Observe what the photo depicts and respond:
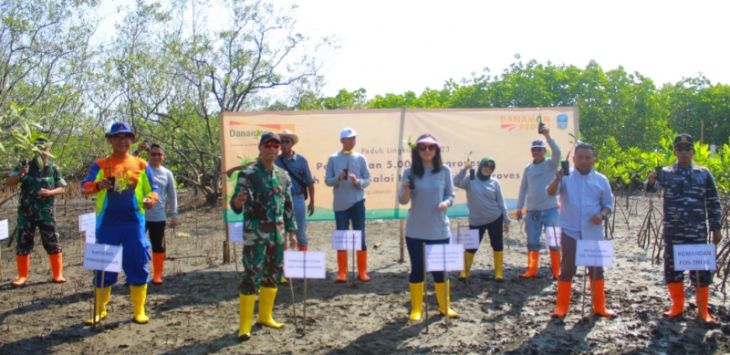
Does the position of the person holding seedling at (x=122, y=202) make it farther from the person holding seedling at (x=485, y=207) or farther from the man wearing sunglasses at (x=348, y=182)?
the person holding seedling at (x=485, y=207)

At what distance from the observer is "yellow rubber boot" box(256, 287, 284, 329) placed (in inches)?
198

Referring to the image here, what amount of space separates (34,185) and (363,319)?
13.4ft

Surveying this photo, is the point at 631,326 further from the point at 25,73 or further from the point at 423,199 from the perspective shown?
the point at 25,73

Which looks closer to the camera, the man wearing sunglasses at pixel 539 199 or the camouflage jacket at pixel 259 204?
the camouflage jacket at pixel 259 204

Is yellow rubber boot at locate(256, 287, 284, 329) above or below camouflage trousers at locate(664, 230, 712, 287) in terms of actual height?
below

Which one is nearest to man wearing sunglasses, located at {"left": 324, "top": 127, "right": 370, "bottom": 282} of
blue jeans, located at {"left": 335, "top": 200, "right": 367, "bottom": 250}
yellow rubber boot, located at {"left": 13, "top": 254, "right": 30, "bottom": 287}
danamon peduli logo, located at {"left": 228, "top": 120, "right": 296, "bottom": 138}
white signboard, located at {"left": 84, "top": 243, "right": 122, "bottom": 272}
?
blue jeans, located at {"left": 335, "top": 200, "right": 367, "bottom": 250}

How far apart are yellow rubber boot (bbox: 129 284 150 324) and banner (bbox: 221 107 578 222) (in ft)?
8.31

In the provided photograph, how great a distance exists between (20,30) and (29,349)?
9151 millimetres

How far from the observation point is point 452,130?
795 centimetres

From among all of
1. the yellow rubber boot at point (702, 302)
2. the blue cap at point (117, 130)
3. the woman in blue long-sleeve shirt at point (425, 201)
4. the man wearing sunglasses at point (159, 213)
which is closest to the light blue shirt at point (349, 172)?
the woman in blue long-sleeve shirt at point (425, 201)

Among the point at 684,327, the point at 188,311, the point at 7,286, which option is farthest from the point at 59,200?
the point at 684,327

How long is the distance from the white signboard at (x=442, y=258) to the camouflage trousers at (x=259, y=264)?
4.08 ft

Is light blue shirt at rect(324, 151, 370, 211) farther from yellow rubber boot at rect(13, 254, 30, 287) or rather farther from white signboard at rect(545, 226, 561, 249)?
yellow rubber boot at rect(13, 254, 30, 287)

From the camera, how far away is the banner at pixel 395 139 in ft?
25.3
